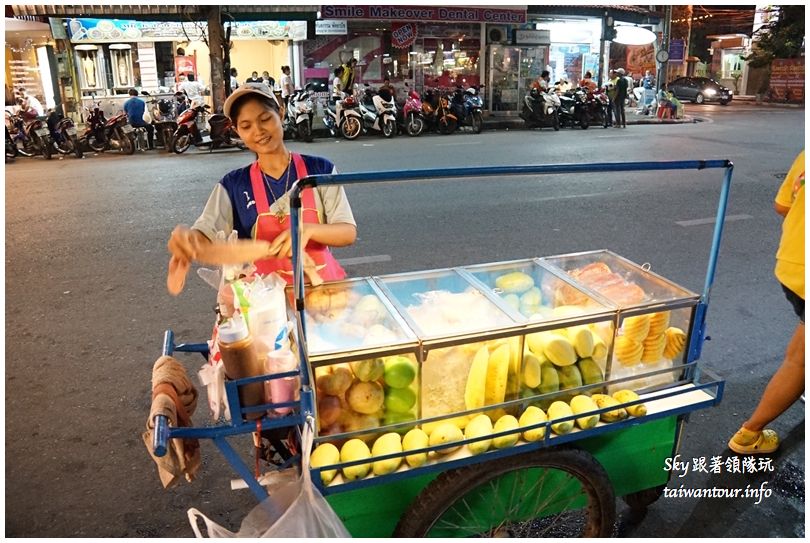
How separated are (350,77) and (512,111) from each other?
17.1ft

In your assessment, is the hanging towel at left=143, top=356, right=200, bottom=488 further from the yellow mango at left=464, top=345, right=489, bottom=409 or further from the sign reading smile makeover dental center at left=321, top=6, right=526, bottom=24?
the sign reading smile makeover dental center at left=321, top=6, right=526, bottom=24

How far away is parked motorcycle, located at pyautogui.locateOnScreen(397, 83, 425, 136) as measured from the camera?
516 inches

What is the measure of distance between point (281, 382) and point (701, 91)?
89.2 ft

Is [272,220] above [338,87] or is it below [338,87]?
below

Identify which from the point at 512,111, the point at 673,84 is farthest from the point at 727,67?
the point at 512,111

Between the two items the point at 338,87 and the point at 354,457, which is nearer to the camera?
the point at 354,457

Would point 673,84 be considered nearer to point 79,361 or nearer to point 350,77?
point 350,77

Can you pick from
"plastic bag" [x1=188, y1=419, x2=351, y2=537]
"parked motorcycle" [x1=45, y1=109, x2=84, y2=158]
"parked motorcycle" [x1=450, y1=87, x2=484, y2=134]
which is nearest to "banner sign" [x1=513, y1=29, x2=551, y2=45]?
"parked motorcycle" [x1=450, y1=87, x2=484, y2=134]

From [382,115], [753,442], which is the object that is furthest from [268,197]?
[382,115]

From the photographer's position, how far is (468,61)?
1750cm

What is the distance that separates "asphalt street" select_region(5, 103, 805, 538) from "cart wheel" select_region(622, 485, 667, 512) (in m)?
0.07

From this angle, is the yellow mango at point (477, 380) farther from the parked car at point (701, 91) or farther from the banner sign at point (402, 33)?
the parked car at point (701, 91)

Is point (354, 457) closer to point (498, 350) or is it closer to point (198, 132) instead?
point (498, 350)

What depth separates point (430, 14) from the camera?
16297 mm
